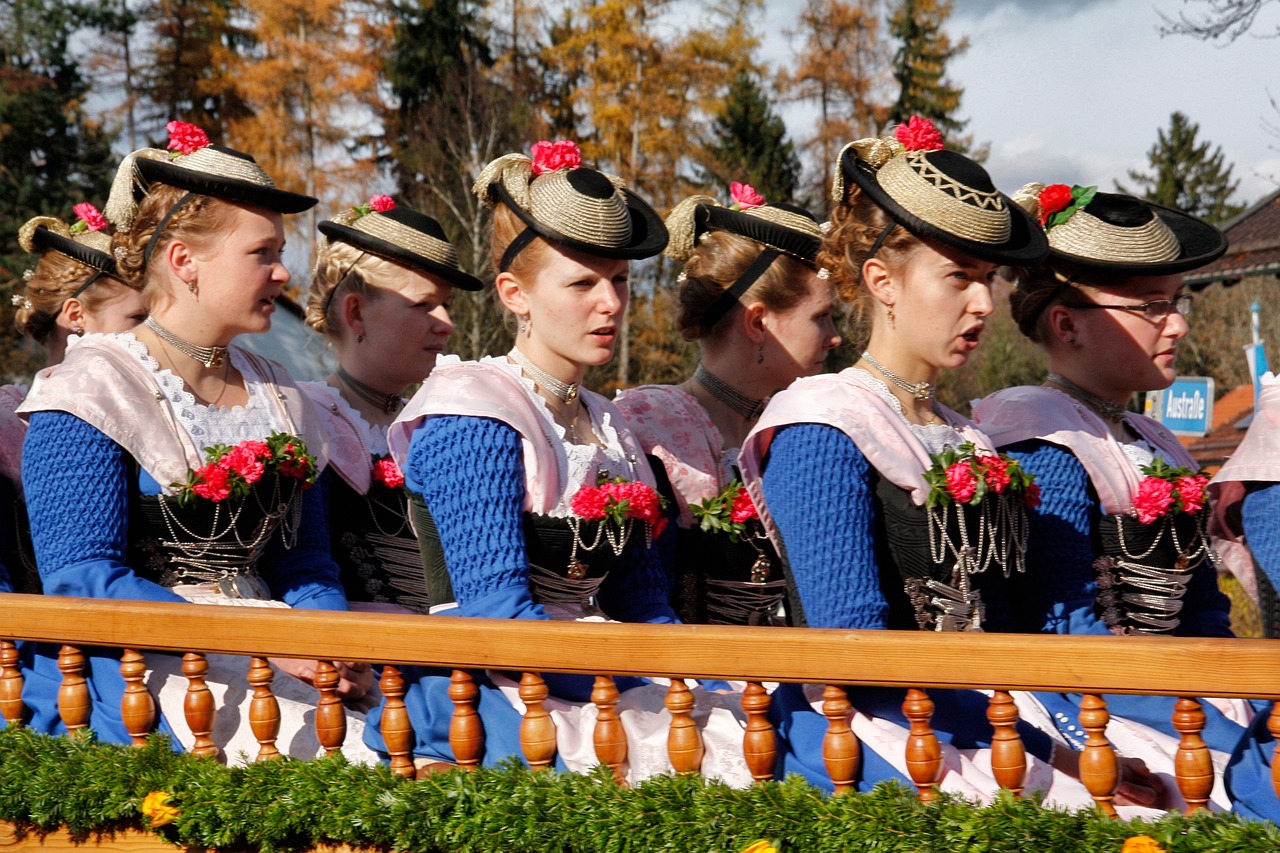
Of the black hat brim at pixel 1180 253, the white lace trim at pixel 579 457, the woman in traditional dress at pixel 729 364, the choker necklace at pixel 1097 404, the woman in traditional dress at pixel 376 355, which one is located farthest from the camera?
the woman in traditional dress at pixel 376 355

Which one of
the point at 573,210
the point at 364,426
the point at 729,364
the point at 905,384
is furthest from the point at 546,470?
the point at 364,426

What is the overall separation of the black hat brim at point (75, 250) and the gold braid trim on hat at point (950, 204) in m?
2.77

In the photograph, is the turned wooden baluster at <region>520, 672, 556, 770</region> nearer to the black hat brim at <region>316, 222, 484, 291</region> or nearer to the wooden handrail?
the wooden handrail

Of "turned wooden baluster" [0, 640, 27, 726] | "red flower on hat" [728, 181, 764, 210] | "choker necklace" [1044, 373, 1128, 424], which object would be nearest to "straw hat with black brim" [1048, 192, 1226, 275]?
"choker necklace" [1044, 373, 1128, 424]

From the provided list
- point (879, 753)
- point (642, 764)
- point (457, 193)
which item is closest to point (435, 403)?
point (642, 764)

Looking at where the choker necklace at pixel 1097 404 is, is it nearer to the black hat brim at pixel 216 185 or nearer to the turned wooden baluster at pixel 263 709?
the black hat brim at pixel 216 185

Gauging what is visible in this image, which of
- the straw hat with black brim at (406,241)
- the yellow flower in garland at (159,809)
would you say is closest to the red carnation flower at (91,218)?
the straw hat with black brim at (406,241)

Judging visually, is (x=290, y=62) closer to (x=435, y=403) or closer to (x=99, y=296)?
(x=99, y=296)

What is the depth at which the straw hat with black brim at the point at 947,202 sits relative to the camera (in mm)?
2916

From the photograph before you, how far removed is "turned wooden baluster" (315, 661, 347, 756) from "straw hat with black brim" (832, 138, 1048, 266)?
1541 millimetres

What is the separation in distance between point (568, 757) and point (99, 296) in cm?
285

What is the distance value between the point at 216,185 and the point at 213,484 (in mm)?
749

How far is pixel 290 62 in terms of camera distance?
29.0 meters

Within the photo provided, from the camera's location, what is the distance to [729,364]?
4.15 metres
